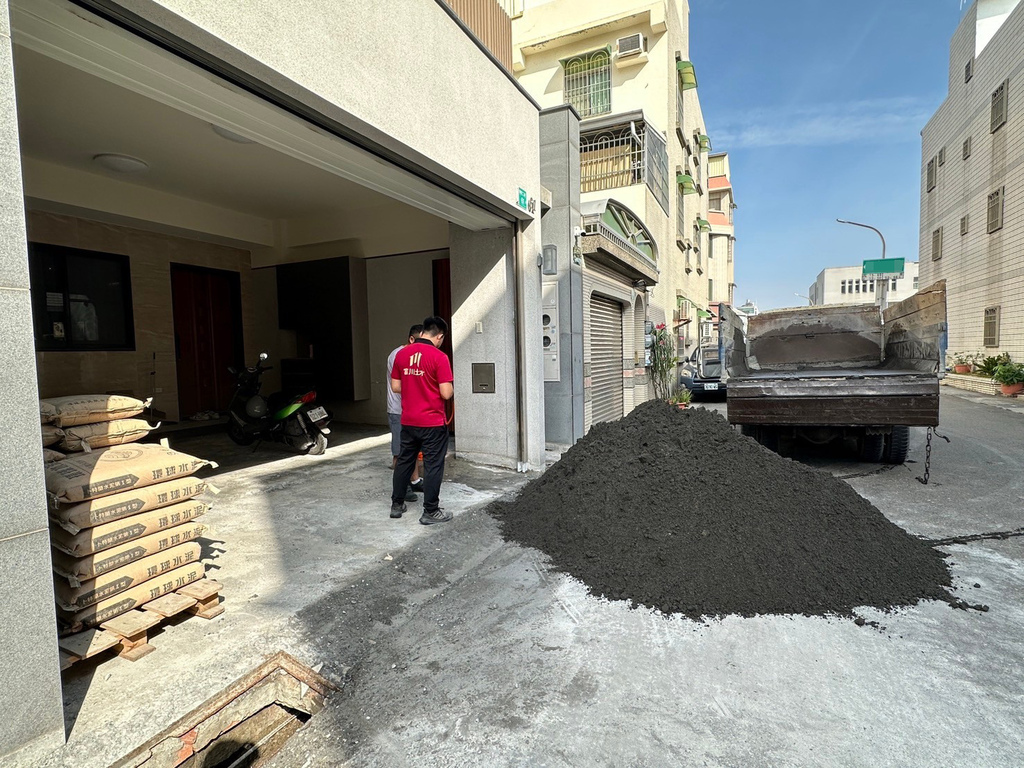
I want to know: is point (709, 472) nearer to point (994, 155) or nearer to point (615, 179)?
point (615, 179)

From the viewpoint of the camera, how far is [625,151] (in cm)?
1434

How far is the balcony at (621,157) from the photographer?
14.0 meters

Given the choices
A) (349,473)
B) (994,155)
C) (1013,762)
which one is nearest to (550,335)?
(349,473)

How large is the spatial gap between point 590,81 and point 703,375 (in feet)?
32.8

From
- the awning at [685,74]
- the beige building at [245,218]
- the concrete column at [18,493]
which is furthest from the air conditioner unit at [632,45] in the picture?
the concrete column at [18,493]

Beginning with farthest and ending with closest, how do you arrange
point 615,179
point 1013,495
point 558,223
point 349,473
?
point 615,179, point 558,223, point 349,473, point 1013,495

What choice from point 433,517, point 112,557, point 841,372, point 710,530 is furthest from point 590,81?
point 112,557

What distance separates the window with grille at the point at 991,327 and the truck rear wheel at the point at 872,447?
50.1 feet

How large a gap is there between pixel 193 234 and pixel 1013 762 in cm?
982

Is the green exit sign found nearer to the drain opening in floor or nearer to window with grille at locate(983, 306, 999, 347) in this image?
window with grille at locate(983, 306, 999, 347)

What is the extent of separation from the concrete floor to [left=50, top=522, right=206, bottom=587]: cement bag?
17.8 inches

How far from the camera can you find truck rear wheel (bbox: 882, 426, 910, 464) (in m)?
6.72

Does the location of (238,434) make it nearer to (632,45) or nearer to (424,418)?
(424,418)

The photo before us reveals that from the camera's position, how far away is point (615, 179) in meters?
14.6
